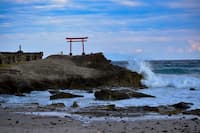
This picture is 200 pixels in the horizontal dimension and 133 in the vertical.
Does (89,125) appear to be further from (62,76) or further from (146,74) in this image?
(146,74)

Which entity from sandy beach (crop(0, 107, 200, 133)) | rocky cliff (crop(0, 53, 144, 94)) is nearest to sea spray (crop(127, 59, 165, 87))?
rocky cliff (crop(0, 53, 144, 94))

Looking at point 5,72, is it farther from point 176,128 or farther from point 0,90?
point 176,128

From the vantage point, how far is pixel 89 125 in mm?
12930

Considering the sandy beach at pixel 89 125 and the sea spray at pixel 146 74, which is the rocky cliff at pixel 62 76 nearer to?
the sea spray at pixel 146 74

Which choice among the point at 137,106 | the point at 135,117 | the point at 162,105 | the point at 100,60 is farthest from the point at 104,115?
the point at 100,60

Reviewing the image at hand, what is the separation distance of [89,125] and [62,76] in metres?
17.8

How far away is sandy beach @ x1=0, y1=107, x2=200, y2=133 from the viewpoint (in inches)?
462

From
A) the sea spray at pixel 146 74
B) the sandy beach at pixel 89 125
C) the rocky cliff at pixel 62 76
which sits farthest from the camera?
the sea spray at pixel 146 74

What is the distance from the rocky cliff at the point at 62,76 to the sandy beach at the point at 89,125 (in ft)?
41.3

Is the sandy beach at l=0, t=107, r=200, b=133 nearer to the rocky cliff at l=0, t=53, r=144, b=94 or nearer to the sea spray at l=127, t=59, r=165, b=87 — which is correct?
the rocky cliff at l=0, t=53, r=144, b=94

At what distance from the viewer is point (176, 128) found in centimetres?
1224

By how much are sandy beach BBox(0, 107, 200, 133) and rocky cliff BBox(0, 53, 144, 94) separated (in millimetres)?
12577

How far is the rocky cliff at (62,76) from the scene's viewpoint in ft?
89.8

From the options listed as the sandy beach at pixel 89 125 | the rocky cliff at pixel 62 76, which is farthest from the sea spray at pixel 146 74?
the sandy beach at pixel 89 125
